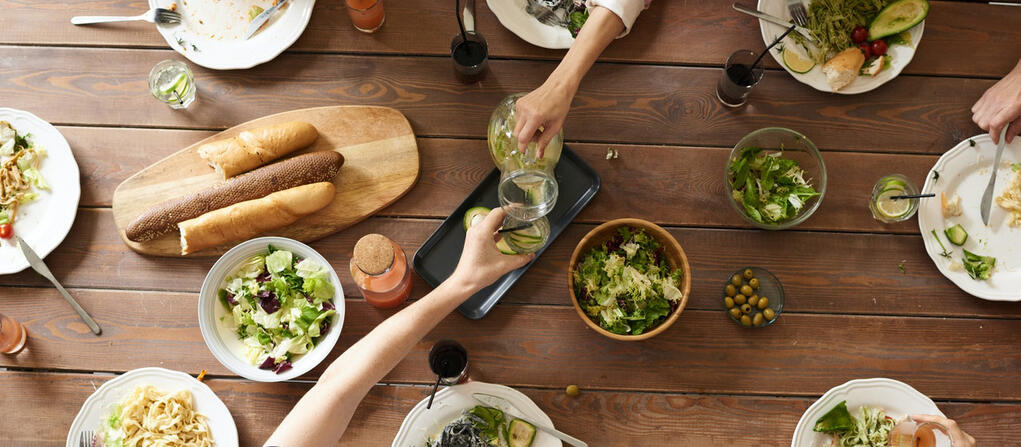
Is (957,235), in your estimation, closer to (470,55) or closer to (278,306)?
(470,55)

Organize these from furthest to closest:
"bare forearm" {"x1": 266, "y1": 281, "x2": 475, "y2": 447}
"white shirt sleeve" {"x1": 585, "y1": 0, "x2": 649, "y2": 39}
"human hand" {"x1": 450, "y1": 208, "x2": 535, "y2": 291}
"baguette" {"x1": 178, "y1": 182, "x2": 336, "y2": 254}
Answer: "baguette" {"x1": 178, "y1": 182, "x2": 336, "y2": 254}, "white shirt sleeve" {"x1": 585, "y1": 0, "x2": 649, "y2": 39}, "human hand" {"x1": 450, "y1": 208, "x2": 535, "y2": 291}, "bare forearm" {"x1": 266, "y1": 281, "x2": 475, "y2": 447}

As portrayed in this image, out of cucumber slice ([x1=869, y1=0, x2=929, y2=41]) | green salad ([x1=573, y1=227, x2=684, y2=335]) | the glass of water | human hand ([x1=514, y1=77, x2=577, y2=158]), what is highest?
the glass of water

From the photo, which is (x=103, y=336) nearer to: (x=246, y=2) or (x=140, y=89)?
(x=140, y=89)

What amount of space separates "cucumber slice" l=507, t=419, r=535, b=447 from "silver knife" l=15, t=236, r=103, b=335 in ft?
4.77

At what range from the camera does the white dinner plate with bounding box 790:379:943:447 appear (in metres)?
1.99

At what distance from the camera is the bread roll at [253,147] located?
205cm

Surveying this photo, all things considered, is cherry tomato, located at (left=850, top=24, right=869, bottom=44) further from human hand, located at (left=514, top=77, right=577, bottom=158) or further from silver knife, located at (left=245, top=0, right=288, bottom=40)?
silver knife, located at (left=245, top=0, right=288, bottom=40)

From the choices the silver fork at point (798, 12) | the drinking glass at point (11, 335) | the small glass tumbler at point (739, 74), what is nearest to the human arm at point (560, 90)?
the small glass tumbler at point (739, 74)

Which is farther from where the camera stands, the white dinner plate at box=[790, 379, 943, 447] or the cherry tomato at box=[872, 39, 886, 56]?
the cherry tomato at box=[872, 39, 886, 56]

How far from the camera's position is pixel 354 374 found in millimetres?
1683

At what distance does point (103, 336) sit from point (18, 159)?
2.25ft

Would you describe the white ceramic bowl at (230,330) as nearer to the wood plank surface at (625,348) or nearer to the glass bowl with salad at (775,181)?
the wood plank surface at (625,348)

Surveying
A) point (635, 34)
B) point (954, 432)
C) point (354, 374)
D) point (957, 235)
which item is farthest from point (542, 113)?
point (954, 432)

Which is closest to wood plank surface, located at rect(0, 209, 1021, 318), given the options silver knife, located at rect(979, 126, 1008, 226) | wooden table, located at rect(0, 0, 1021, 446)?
wooden table, located at rect(0, 0, 1021, 446)
